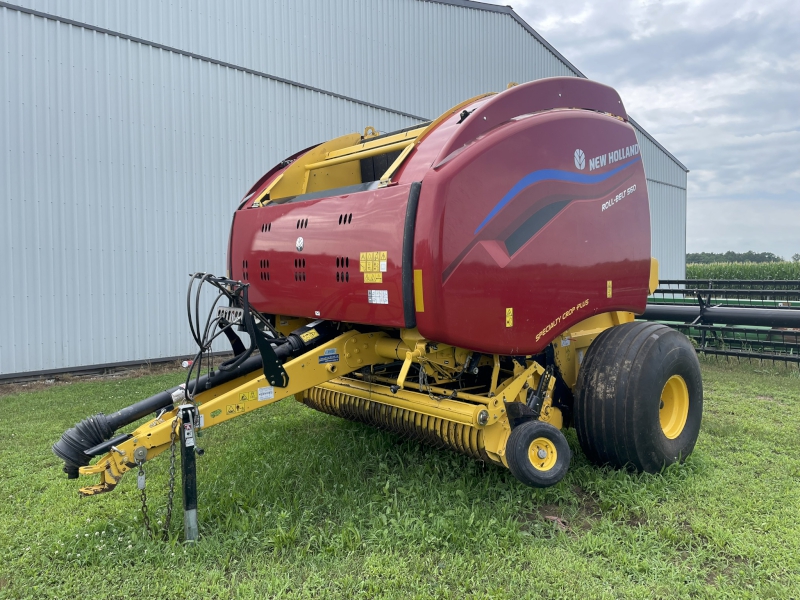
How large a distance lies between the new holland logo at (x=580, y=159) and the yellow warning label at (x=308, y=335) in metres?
1.92

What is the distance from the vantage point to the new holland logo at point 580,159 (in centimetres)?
375

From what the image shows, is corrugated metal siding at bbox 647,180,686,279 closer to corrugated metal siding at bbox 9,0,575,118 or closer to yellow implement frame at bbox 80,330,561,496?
corrugated metal siding at bbox 9,0,575,118

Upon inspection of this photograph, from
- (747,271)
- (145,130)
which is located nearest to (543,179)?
(145,130)

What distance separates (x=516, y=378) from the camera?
3568 mm

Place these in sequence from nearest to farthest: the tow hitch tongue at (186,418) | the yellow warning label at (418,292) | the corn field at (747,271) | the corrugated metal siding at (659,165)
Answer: the tow hitch tongue at (186,418) → the yellow warning label at (418,292) → the corrugated metal siding at (659,165) → the corn field at (747,271)

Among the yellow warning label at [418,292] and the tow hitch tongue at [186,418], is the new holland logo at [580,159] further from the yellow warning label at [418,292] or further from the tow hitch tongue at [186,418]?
the tow hitch tongue at [186,418]

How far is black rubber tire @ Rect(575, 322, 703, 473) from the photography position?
12.1ft

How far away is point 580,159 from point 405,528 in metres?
2.42

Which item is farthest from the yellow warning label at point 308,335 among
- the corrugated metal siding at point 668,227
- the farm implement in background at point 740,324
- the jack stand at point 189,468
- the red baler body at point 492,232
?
the corrugated metal siding at point 668,227

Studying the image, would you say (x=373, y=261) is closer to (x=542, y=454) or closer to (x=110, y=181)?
(x=542, y=454)

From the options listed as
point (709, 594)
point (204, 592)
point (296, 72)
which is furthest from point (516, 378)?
point (296, 72)

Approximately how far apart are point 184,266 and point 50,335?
198 cm

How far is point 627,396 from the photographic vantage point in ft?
12.1

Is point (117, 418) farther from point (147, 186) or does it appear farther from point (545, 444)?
point (147, 186)
